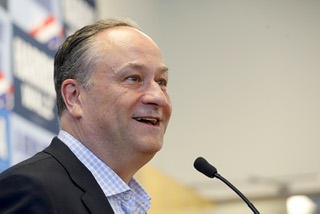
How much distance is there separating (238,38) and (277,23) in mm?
365

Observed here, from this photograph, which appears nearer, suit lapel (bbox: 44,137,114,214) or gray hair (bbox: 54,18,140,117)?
suit lapel (bbox: 44,137,114,214)

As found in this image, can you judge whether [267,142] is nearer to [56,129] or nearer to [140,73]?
[56,129]

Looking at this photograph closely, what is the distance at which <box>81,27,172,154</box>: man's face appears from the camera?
2.06 meters

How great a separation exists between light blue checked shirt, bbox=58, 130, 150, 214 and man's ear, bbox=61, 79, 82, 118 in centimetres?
8

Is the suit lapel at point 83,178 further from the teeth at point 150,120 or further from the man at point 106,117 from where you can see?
the teeth at point 150,120

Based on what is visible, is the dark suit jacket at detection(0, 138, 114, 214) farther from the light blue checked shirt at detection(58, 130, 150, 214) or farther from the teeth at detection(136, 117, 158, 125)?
the teeth at detection(136, 117, 158, 125)

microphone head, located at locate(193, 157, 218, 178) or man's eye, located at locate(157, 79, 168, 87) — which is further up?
man's eye, located at locate(157, 79, 168, 87)

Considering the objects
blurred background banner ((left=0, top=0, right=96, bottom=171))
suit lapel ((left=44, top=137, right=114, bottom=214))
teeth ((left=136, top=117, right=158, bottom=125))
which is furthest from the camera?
blurred background banner ((left=0, top=0, right=96, bottom=171))

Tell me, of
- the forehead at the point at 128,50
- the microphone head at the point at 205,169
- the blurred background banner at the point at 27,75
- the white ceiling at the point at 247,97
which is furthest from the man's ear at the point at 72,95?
the white ceiling at the point at 247,97

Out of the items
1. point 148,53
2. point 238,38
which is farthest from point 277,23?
point 148,53

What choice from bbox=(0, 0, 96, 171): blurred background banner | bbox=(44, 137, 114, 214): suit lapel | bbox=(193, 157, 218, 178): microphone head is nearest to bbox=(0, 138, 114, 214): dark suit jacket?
bbox=(44, 137, 114, 214): suit lapel

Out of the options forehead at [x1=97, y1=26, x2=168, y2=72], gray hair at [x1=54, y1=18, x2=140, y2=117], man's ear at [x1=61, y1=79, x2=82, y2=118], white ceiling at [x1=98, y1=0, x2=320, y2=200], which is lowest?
man's ear at [x1=61, y1=79, x2=82, y2=118]

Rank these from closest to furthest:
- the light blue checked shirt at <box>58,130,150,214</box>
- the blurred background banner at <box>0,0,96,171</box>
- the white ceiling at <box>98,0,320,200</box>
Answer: the light blue checked shirt at <box>58,130,150,214</box>, the blurred background banner at <box>0,0,96,171</box>, the white ceiling at <box>98,0,320,200</box>

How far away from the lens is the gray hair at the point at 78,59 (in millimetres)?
2151
